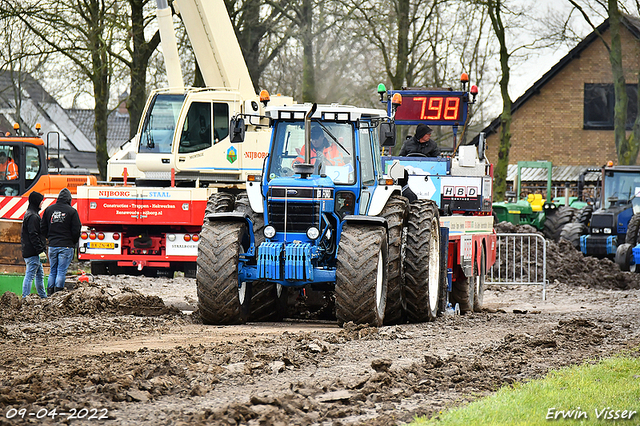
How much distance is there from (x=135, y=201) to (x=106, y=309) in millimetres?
5036

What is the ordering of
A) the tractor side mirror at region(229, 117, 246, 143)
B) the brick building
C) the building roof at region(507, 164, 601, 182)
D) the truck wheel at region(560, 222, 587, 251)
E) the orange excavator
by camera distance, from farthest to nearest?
the brick building → the building roof at region(507, 164, 601, 182) → the truck wheel at region(560, 222, 587, 251) → the orange excavator → the tractor side mirror at region(229, 117, 246, 143)

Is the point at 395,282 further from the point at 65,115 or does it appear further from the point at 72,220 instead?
the point at 65,115

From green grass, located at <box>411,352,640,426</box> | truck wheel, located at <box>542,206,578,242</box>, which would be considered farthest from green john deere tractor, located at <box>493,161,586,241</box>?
green grass, located at <box>411,352,640,426</box>

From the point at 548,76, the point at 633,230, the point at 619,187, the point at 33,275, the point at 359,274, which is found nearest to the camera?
the point at 359,274

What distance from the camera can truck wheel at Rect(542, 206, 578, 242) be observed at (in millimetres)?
27016

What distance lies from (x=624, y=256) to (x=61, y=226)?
43.3 ft

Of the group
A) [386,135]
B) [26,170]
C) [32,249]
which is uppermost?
[386,135]

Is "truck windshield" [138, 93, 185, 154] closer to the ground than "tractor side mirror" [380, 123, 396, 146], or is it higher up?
higher up

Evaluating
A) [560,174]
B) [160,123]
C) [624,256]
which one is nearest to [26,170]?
[160,123]

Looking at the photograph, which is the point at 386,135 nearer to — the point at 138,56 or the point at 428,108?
the point at 428,108

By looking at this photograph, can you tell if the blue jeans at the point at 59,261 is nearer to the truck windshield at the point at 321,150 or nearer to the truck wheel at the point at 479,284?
the truck windshield at the point at 321,150

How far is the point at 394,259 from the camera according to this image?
35.8ft

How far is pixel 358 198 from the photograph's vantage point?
11.2 m

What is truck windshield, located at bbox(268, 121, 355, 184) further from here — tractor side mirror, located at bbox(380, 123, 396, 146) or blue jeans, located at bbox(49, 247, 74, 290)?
blue jeans, located at bbox(49, 247, 74, 290)
